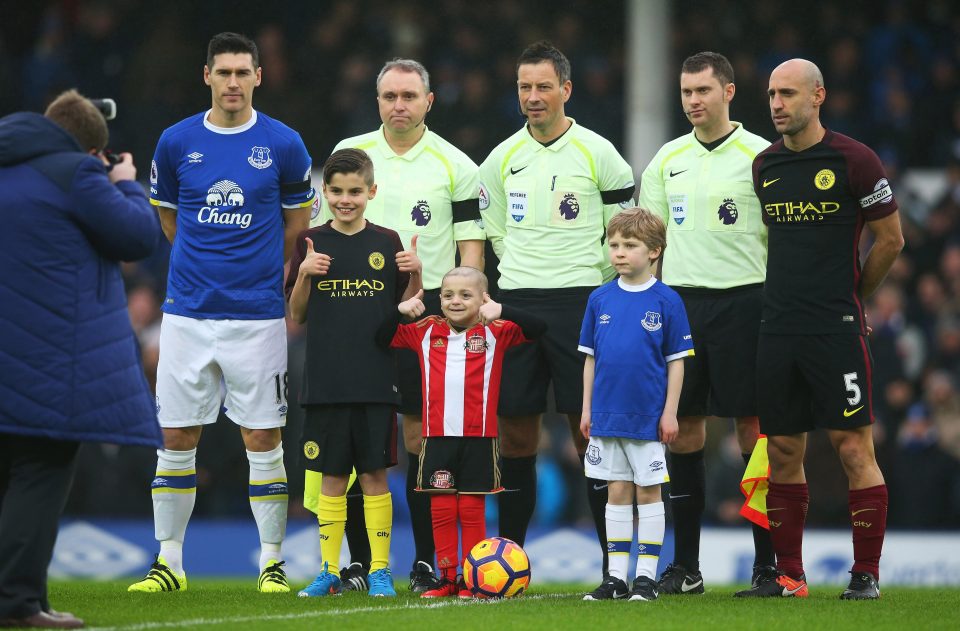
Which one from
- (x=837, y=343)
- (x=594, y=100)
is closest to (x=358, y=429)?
(x=837, y=343)

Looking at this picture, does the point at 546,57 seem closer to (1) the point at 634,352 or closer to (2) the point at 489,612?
(1) the point at 634,352

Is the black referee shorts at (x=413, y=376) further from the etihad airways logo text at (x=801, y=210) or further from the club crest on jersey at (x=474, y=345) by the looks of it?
the etihad airways logo text at (x=801, y=210)

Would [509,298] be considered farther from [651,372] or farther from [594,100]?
[594,100]

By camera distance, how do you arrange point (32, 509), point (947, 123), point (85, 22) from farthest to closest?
point (85, 22)
point (947, 123)
point (32, 509)

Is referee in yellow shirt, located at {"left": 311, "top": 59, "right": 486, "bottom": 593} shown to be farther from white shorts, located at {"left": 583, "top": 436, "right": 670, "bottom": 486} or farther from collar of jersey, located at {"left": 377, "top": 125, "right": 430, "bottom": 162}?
white shorts, located at {"left": 583, "top": 436, "right": 670, "bottom": 486}

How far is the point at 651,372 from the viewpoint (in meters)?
7.07

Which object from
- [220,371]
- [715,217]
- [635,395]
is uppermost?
[715,217]

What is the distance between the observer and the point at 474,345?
738cm

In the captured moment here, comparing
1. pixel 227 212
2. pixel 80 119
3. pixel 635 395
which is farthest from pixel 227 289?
pixel 635 395

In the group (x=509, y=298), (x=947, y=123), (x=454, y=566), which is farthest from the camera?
(x=947, y=123)

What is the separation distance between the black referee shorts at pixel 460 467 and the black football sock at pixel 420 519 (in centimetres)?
58

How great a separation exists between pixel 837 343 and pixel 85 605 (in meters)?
3.90

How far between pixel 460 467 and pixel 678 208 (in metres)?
1.85

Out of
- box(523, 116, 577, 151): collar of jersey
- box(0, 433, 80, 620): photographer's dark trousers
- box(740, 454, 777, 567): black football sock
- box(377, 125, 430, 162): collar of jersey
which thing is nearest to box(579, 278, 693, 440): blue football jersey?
box(740, 454, 777, 567): black football sock
